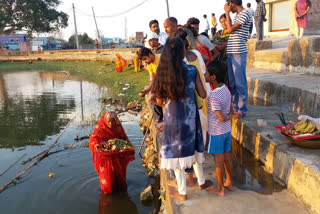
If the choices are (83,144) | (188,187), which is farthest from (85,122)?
(188,187)

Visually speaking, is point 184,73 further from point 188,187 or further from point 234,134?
point 234,134

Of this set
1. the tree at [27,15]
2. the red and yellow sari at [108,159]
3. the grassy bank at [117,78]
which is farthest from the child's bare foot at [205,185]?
the tree at [27,15]

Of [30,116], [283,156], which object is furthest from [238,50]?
[30,116]

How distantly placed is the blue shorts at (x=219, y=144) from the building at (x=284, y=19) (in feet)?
40.0

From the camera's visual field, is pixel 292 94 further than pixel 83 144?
No

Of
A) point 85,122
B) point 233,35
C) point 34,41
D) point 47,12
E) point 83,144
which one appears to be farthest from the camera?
point 34,41

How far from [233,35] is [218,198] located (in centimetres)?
269

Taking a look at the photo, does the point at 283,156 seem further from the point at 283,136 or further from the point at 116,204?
the point at 116,204

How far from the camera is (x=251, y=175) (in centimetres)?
326

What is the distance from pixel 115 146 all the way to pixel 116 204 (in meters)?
1.02

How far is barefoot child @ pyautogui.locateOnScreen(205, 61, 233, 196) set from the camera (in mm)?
2715

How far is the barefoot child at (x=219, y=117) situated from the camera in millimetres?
2715

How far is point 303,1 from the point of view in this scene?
8.39 m

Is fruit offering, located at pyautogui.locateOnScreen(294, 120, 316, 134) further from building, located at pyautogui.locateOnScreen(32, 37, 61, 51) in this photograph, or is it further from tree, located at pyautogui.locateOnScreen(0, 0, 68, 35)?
building, located at pyautogui.locateOnScreen(32, 37, 61, 51)
